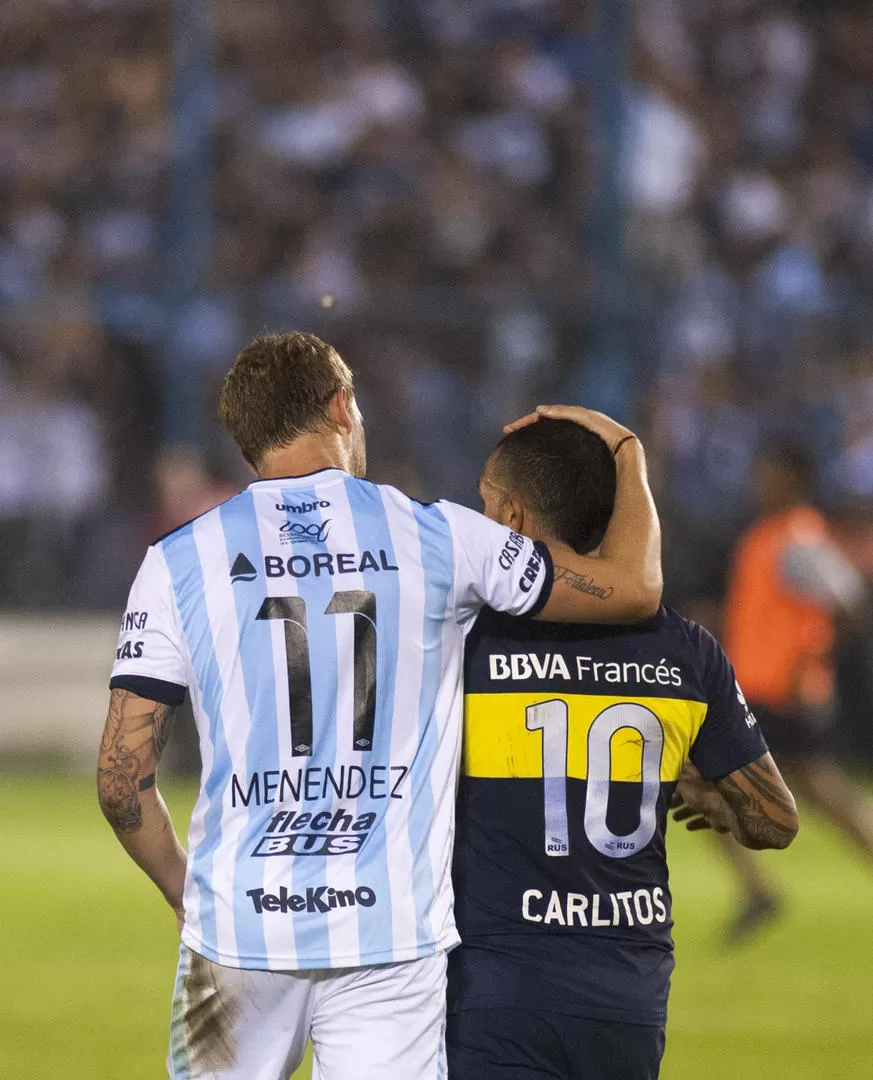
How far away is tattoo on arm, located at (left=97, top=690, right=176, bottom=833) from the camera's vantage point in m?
2.84

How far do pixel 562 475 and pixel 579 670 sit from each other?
13.6 inches

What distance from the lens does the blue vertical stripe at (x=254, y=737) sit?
9.09 ft

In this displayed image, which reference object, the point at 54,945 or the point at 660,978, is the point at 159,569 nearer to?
the point at 660,978

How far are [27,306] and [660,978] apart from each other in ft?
35.1

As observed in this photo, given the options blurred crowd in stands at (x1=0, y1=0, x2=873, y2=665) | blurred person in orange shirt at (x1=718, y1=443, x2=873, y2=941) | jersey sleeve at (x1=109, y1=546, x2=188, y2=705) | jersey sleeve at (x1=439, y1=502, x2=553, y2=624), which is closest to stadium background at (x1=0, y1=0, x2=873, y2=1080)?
blurred crowd in stands at (x1=0, y1=0, x2=873, y2=665)

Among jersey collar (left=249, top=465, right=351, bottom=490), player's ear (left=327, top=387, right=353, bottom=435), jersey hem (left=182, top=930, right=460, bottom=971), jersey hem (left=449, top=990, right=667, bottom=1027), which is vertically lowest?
jersey hem (left=449, top=990, right=667, bottom=1027)

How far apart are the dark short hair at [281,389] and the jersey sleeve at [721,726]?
2.56ft

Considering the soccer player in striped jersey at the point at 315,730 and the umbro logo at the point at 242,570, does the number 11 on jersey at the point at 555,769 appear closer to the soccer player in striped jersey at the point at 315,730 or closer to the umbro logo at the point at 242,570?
the soccer player in striped jersey at the point at 315,730

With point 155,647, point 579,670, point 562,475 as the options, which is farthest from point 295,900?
point 562,475

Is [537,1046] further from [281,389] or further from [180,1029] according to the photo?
[281,389]

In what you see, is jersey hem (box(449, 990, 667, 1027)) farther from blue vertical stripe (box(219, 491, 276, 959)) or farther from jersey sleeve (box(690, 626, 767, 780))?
jersey sleeve (box(690, 626, 767, 780))

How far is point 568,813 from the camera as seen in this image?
9.53ft

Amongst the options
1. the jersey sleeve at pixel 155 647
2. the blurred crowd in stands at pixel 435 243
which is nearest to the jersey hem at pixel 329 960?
the jersey sleeve at pixel 155 647

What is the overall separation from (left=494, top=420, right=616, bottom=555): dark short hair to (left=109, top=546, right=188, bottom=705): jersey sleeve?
0.63m
